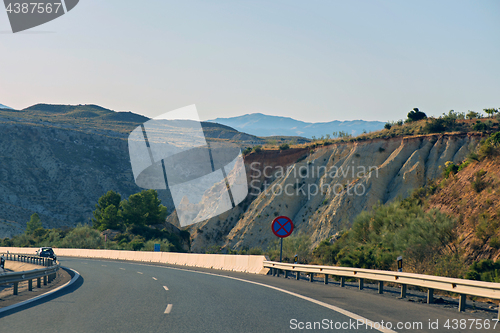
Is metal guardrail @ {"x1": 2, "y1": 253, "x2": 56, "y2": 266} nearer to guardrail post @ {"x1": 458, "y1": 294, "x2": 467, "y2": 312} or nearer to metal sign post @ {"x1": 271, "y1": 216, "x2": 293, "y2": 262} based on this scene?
metal sign post @ {"x1": 271, "y1": 216, "x2": 293, "y2": 262}

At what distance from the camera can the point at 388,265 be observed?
778 inches

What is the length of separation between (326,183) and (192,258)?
1042 inches

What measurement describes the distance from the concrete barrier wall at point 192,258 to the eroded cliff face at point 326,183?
1480 centimetres

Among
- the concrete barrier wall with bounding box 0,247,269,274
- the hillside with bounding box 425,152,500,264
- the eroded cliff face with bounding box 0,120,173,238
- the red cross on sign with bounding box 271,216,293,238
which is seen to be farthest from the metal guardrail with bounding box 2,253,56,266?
the eroded cliff face with bounding box 0,120,173,238

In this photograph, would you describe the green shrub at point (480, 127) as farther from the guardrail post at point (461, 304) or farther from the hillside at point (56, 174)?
the hillside at point (56, 174)

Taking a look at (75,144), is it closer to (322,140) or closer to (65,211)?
(65,211)

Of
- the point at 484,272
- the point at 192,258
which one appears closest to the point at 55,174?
the point at 192,258

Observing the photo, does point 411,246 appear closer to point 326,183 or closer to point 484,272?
point 484,272

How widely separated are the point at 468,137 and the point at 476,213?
91.5 ft

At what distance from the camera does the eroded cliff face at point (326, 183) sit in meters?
48.3

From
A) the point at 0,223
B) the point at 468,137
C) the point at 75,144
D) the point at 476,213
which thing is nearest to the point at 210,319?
the point at 476,213

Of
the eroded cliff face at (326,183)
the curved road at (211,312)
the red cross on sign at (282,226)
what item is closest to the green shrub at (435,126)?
the eroded cliff face at (326,183)

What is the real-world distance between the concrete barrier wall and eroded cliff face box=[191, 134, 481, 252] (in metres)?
14.8

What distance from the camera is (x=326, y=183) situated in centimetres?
5622
